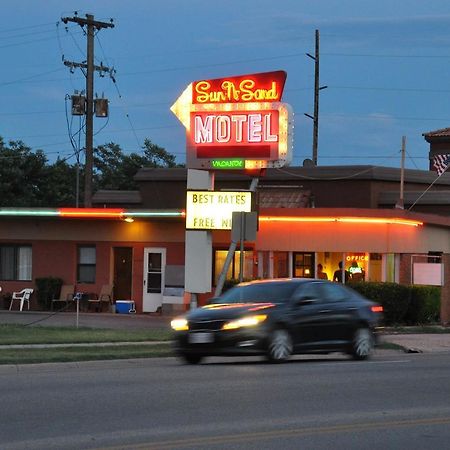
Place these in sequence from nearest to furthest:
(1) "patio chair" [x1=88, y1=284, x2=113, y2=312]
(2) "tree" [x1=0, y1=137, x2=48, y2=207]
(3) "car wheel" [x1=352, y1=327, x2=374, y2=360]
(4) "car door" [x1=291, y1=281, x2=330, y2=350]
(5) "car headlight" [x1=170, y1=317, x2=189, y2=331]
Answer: (5) "car headlight" [x1=170, y1=317, x2=189, y2=331]
(4) "car door" [x1=291, y1=281, x2=330, y2=350]
(3) "car wheel" [x1=352, y1=327, x2=374, y2=360]
(1) "patio chair" [x1=88, y1=284, x2=113, y2=312]
(2) "tree" [x1=0, y1=137, x2=48, y2=207]

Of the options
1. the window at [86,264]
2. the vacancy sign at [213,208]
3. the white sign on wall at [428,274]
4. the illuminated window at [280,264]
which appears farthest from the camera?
the window at [86,264]

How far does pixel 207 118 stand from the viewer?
2761cm

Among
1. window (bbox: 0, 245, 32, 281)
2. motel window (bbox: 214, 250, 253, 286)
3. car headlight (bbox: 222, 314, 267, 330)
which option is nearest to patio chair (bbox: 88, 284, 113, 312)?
window (bbox: 0, 245, 32, 281)

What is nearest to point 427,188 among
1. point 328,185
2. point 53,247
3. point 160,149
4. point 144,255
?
point 328,185

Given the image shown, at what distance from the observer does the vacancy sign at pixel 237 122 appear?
88.1 feet

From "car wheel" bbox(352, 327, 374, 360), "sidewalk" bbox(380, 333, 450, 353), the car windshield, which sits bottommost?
"sidewalk" bbox(380, 333, 450, 353)

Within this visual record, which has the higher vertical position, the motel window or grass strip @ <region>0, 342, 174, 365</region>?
the motel window

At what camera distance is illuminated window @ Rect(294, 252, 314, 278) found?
102 feet

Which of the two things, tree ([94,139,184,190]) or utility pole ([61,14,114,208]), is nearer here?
utility pole ([61,14,114,208])

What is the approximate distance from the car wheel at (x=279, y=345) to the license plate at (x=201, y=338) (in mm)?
1015

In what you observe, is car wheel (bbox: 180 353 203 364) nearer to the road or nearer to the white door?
the road

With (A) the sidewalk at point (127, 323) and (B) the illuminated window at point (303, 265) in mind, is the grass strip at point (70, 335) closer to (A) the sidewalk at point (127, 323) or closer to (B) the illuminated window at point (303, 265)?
(A) the sidewalk at point (127, 323)

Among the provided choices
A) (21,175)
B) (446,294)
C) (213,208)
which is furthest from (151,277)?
(21,175)

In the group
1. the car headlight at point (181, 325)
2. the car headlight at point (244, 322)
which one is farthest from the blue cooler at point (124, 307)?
the car headlight at point (244, 322)
